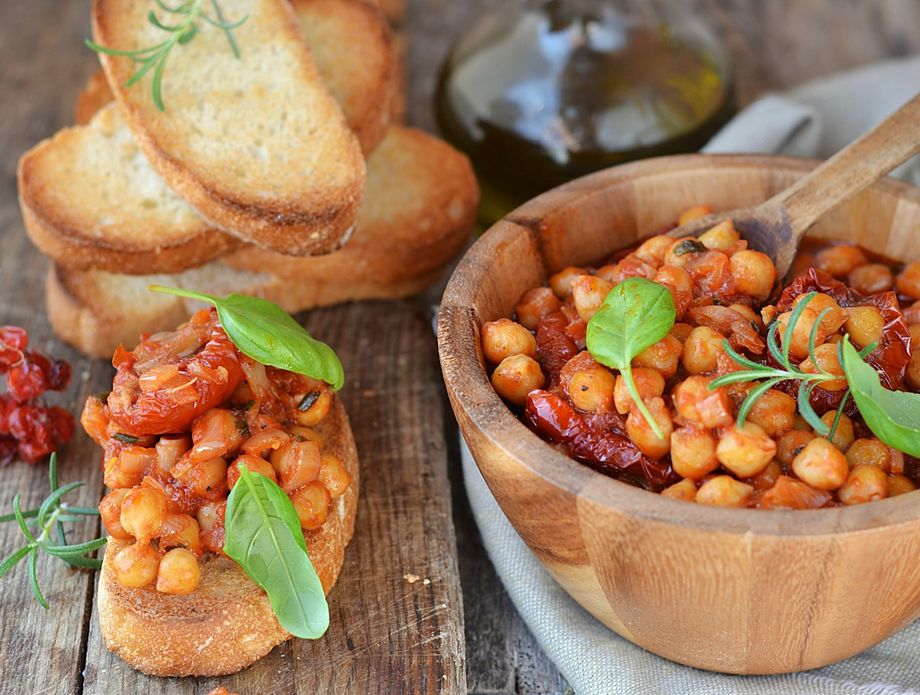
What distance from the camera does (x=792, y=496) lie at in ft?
6.04

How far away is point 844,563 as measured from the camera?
1.77 m

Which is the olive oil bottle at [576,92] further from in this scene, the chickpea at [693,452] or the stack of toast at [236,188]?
the chickpea at [693,452]

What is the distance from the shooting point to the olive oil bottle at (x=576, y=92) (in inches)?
127

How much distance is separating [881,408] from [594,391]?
19.6 inches

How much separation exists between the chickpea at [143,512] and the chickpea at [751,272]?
48.7 inches

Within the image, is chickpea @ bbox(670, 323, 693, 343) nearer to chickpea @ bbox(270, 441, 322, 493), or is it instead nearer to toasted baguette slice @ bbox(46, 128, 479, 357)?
chickpea @ bbox(270, 441, 322, 493)

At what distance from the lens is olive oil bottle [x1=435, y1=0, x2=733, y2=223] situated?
10.6ft

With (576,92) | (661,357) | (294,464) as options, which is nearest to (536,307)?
(661,357)

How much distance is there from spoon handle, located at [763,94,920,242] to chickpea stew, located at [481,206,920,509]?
0.18 meters

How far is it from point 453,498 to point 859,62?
2.71 meters

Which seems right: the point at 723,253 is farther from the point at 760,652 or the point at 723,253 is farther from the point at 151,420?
the point at 151,420

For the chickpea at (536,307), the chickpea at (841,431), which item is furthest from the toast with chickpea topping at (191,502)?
the chickpea at (841,431)

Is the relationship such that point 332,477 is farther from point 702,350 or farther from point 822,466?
point 822,466

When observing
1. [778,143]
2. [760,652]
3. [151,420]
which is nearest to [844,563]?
[760,652]
